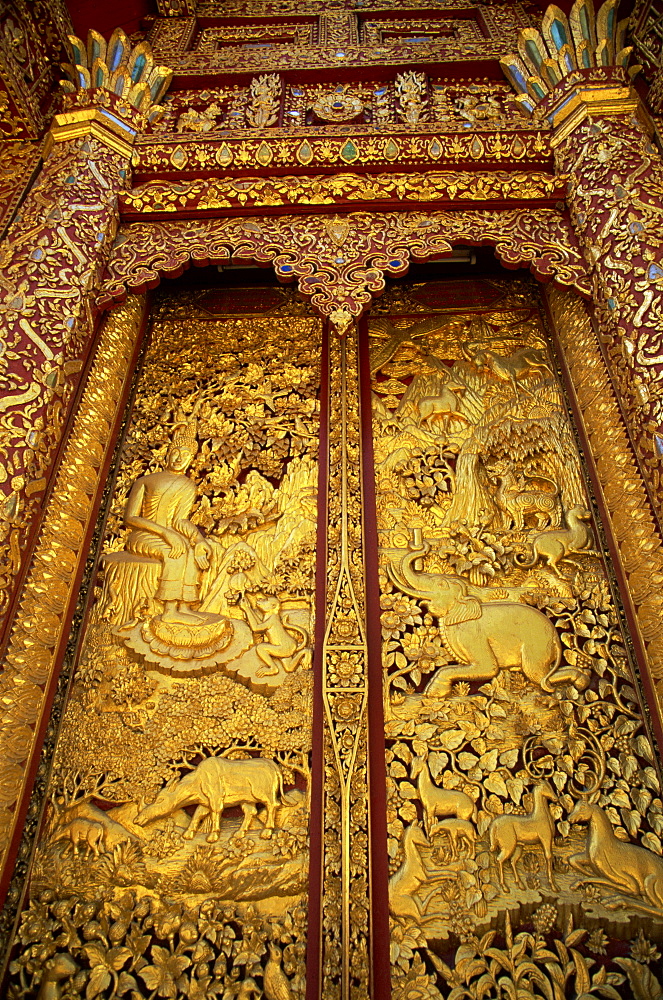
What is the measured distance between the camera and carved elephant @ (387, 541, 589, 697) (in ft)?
10.7

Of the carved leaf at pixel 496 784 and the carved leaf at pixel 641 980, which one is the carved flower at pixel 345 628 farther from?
the carved leaf at pixel 641 980

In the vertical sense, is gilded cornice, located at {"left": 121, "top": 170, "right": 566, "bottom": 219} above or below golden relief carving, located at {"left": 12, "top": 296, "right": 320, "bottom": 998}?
above

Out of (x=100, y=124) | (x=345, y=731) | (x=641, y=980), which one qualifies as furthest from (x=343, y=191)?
(x=641, y=980)

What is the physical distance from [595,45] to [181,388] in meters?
3.24

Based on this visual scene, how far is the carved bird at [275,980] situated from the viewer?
254 cm

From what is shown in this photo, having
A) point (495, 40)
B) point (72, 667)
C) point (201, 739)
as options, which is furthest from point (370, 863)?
point (495, 40)

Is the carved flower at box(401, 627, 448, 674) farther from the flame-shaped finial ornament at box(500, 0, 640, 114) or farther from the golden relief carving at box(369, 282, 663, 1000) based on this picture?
the flame-shaped finial ornament at box(500, 0, 640, 114)

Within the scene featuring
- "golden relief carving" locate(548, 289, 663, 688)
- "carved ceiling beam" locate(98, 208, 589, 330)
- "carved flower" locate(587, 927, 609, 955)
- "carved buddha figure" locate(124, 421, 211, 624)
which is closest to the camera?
"carved flower" locate(587, 927, 609, 955)

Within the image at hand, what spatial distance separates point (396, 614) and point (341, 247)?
6.61 feet

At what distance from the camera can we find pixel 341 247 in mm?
4055

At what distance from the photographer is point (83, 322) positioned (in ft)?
12.1

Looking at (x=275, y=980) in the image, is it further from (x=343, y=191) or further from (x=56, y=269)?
(x=343, y=191)

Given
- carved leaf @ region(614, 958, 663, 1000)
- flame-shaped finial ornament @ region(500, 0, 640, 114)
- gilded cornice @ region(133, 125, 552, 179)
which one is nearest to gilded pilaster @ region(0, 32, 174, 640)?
gilded cornice @ region(133, 125, 552, 179)

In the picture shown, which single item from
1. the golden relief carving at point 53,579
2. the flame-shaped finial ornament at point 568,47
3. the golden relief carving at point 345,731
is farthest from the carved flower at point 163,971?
the flame-shaped finial ornament at point 568,47
